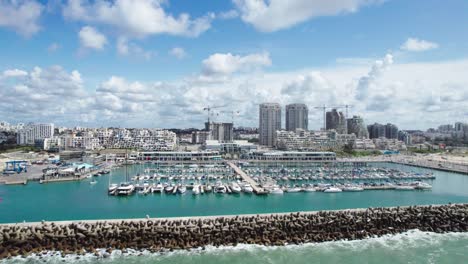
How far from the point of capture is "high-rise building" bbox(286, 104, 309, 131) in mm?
97375

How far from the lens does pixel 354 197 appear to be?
84.6 ft

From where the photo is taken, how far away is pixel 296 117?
3851 inches

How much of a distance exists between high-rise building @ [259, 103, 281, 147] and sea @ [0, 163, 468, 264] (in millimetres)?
50249

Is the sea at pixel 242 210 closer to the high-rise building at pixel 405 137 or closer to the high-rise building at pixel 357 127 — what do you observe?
the high-rise building at pixel 357 127

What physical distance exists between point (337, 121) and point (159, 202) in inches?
3170

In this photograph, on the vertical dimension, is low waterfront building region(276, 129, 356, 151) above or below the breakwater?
above

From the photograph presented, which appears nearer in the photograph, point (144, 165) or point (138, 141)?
point (144, 165)

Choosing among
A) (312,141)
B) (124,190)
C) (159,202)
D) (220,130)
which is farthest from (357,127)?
(159,202)

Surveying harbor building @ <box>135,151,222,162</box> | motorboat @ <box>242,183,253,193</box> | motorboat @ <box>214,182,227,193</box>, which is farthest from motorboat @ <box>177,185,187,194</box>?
harbor building @ <box>135,151,222,162</box>

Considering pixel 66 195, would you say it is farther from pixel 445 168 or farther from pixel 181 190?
pixel 445 168

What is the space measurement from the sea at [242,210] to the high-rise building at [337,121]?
58461mm

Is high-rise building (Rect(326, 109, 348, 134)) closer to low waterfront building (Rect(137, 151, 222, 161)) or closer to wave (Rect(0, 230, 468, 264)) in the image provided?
low waterfront building (Rect(137, 151, 222, 161))

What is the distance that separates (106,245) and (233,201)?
11030 mm

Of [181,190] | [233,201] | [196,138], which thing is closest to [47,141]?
[196,138]
